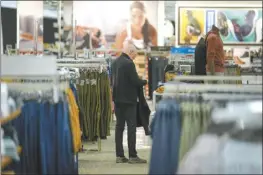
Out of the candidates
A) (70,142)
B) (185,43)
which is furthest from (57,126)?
(185,43)

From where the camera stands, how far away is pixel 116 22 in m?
17.3

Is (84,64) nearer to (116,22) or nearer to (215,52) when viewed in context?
(215,52)

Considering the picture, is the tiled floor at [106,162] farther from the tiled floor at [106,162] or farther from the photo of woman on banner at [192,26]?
the photo of woman on banner at [192,26]

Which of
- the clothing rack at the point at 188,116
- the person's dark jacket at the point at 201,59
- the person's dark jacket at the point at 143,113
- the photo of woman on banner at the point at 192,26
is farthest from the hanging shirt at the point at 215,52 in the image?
the photo of woman on banner at the point at 192,26

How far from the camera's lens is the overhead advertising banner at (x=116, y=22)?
17156 millimetres

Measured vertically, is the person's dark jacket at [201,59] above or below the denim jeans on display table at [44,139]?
above

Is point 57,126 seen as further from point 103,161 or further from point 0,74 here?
point 103,161

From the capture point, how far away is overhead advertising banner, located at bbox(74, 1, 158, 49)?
56.3 feet

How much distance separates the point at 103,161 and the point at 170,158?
333 centimetres

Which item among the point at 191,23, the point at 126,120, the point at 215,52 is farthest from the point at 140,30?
the point at 126,120

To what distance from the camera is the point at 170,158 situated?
13.4ft

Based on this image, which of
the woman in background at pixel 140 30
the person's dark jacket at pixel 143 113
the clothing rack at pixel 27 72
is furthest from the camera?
the woman in background at pixel 140 30

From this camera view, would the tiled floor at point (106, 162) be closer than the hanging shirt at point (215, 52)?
Yes

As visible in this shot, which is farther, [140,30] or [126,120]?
[140,30]
